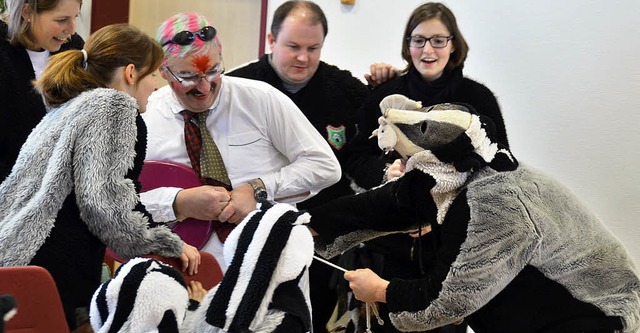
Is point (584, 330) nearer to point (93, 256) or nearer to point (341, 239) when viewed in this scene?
point (341, 239)

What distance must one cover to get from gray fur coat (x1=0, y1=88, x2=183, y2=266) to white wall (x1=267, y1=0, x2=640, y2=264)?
1.86m

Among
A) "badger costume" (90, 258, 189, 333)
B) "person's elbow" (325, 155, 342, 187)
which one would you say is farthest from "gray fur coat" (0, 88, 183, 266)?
"person's elbow" (325, 155, 342, 187)

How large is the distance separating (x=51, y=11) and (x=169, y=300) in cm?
140

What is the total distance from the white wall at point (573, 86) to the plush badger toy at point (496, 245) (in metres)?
1.17

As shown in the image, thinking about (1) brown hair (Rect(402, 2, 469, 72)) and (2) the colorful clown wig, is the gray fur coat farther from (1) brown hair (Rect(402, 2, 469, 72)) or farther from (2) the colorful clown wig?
(1) brown hair (Rect(402, 2, 469, 72))

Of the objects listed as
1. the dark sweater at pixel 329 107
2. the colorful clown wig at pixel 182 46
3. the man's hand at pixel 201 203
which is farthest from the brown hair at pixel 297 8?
the man's hand at pixel 201 203

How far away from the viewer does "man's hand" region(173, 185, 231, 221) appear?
2.50 meters

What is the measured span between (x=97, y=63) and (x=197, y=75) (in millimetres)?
446

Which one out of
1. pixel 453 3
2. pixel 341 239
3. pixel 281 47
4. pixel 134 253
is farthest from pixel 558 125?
pixel 134 253

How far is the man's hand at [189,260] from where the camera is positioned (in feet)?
7.12

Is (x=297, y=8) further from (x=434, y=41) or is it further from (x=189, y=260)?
(x=189, y=260)

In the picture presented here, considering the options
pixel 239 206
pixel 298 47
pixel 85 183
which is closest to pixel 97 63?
pixel 85 183

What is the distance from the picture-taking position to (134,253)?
210 cm

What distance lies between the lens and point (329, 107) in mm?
3096
